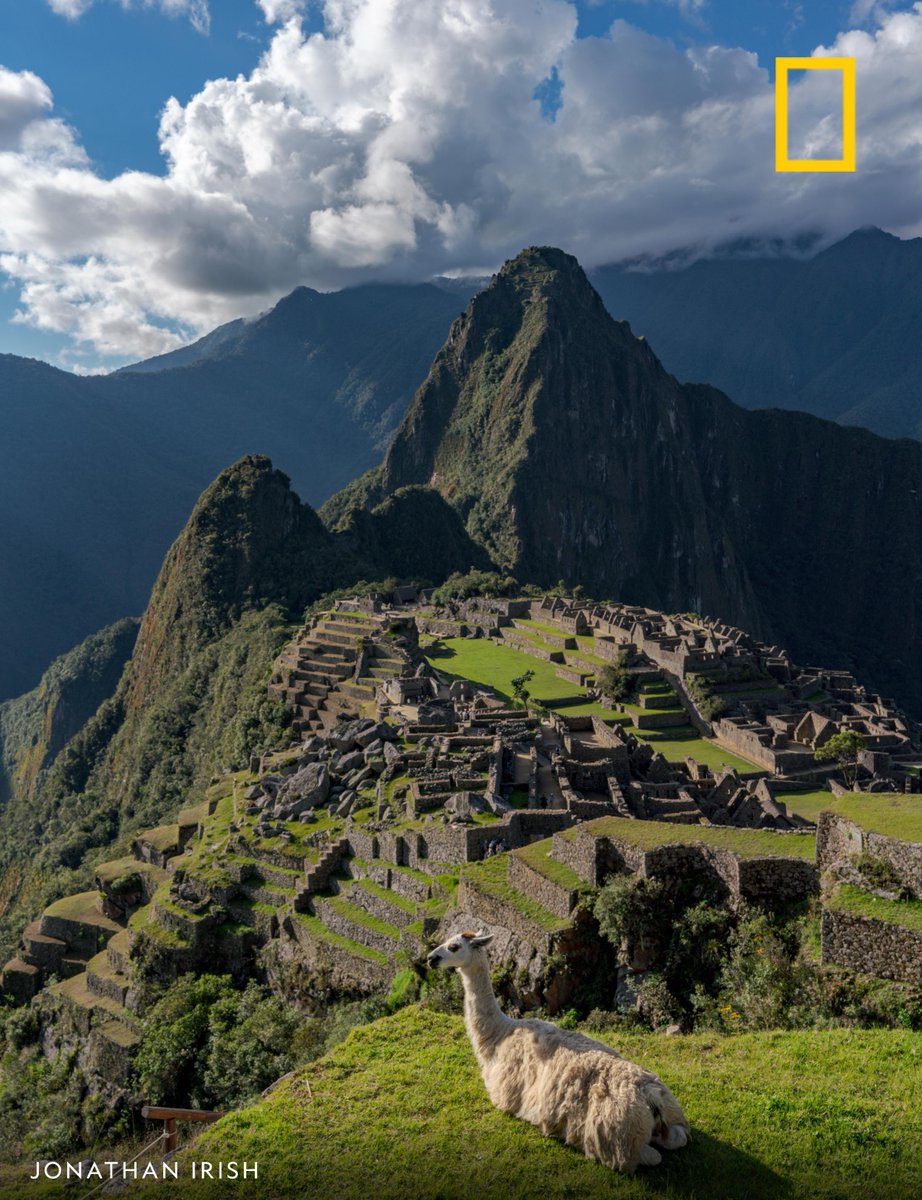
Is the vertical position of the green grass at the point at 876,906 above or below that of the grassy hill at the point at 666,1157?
above

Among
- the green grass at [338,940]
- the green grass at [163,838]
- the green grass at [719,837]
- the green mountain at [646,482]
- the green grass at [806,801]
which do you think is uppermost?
the green mountain at [646,482]

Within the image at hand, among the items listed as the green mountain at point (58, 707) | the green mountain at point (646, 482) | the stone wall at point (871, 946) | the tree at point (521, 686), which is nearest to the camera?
the stone wall at point (871, 946)

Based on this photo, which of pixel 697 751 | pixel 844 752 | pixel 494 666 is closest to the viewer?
pixel 844 752

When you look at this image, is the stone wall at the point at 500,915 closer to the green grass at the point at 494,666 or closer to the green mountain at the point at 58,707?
the green grass at the point at 494,666

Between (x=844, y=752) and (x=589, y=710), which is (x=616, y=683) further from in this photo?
(x=844, y=752)

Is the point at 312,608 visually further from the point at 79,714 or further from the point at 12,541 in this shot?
the point at 12,541

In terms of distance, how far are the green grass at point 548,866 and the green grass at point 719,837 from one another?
0.70 metres

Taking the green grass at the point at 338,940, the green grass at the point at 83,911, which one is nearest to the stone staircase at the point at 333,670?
the green grass at the point at 83,911

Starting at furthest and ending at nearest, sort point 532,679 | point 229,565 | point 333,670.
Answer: point 229,565, point 532,679, point 333,670

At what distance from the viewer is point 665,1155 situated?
6.52 metres

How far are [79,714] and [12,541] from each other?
81.0 meters

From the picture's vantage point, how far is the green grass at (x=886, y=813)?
31.8 ft

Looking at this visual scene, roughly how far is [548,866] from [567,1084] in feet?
19.6

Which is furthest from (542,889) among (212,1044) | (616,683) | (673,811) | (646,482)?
(646,482)
